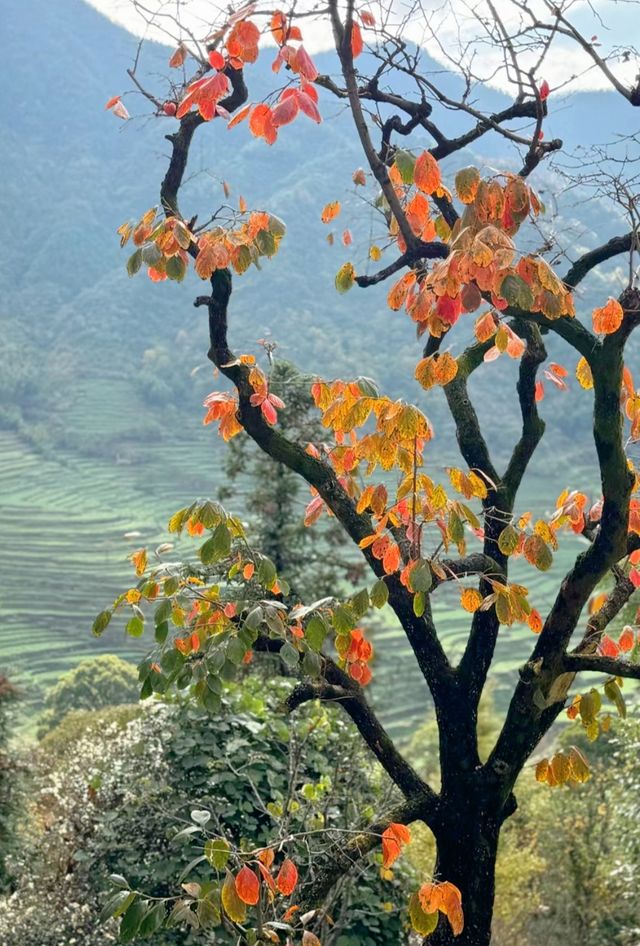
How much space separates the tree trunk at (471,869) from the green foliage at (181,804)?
0.99m

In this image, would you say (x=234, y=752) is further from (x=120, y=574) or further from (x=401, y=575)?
(x=120, y=574)

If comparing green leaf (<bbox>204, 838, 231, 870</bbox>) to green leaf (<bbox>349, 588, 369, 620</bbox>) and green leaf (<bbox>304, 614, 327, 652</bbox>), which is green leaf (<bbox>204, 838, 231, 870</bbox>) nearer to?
green leaf (<bbox>304, 614, 327, 652</bbox>)

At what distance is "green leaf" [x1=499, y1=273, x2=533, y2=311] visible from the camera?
2.16 metres

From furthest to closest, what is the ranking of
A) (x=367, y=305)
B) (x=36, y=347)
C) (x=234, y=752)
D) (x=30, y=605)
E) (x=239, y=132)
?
(x=239, y=132)
(x=36, y=347)
(x=367, y=305)
(x=30, y=605)
(x=234, y=752)

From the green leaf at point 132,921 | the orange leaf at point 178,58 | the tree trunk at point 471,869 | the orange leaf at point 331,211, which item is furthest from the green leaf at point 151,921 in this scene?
the orange leaf at point 178,58

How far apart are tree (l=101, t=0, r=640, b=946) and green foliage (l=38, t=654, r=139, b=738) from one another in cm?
2227

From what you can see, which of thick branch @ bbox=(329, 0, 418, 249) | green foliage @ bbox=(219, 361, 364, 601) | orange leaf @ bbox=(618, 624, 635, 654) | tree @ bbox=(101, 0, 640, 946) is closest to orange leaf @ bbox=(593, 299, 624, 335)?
tree @ bbox=(101, 0, 640, 946)

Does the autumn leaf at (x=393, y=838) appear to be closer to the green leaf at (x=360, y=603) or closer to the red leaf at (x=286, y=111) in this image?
the green leaf at (x=360, y=603)

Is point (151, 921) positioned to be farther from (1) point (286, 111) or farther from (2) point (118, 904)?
(1) point (286, 111)

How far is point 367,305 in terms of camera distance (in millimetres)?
82562

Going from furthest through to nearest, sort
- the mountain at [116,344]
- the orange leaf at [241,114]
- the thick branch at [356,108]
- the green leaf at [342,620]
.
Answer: the mountain at [116,344] < the green leaf at [342,620] < the thick branch at [356,108] < the orange leaf at [241,114]

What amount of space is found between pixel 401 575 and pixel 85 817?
3.07m

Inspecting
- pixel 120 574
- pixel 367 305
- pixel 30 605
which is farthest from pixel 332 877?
pixel 367 305

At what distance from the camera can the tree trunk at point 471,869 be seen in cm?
297
